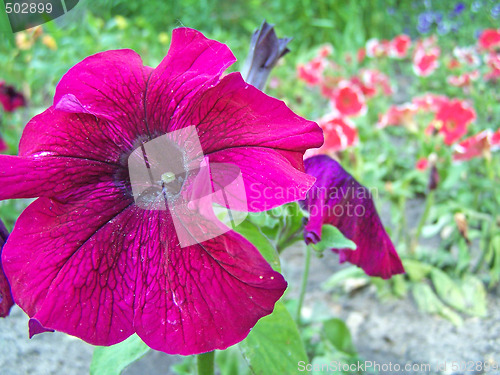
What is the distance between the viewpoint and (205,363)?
653mm

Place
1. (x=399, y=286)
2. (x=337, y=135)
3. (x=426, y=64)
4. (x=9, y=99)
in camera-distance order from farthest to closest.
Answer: (x=426, y=64), (x=9, y=99), (x=337, y=135), (x=399, y=286)

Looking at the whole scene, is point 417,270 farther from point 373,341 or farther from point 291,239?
point 291,239

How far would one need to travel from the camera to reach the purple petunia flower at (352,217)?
0.67 meters

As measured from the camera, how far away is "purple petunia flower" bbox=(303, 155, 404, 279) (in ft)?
2.19

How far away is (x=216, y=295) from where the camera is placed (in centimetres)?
46

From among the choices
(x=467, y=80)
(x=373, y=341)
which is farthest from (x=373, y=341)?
(x=467, y=80)

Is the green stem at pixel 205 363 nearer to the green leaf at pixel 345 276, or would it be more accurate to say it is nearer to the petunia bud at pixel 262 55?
the petunia bud at pixel 262 55

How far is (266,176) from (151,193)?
0.17 metres

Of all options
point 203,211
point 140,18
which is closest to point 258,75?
point 203,211

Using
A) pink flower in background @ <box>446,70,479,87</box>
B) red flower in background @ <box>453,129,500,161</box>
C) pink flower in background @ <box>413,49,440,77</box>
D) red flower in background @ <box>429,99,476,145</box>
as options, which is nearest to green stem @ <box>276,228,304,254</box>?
red flower in background @ <box>453,129,500,161</box>

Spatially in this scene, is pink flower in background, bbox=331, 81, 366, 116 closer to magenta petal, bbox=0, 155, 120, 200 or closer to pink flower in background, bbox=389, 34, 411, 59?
pink flower in background, bbox=389, 34, 411, 59

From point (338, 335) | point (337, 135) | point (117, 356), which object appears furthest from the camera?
point (337, 135)

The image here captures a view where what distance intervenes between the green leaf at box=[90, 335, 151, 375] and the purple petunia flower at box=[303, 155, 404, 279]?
34cm

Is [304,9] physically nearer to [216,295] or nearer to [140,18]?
[140,18]
